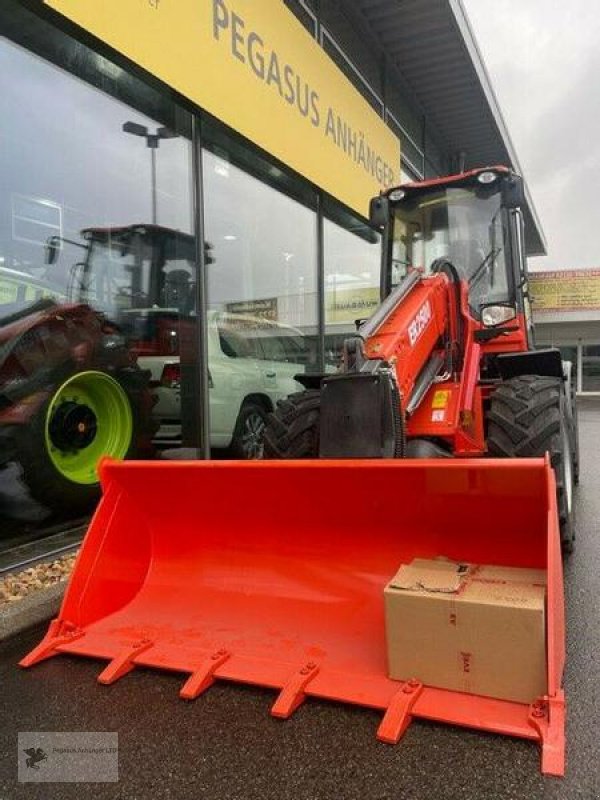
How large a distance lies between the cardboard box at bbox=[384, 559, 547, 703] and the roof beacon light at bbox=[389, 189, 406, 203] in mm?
3963

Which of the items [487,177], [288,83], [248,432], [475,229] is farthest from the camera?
[248,432]

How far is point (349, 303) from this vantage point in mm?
9055

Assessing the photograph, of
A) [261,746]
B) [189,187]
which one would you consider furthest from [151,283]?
[261,746]

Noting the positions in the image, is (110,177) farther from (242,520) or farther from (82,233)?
(242,520)

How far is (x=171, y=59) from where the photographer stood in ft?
16.1

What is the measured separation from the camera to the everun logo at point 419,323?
12.6 feet

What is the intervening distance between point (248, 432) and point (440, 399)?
123 inches

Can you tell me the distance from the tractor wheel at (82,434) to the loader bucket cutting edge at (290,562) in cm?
145

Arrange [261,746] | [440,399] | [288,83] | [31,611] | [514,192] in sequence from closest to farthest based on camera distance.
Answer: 1. [261,746]
2. [31,611]
3. [440,399]
4. [514,192]
5. [288,83]

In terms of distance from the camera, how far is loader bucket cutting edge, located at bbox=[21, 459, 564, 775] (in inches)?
96.7

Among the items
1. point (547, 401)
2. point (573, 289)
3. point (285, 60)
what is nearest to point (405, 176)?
point (285, 60)

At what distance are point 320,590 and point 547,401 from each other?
6.05 ft

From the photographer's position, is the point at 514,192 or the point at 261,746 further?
the point at 514,192

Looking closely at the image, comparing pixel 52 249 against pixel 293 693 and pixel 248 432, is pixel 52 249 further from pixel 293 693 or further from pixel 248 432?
pixel 293 693
